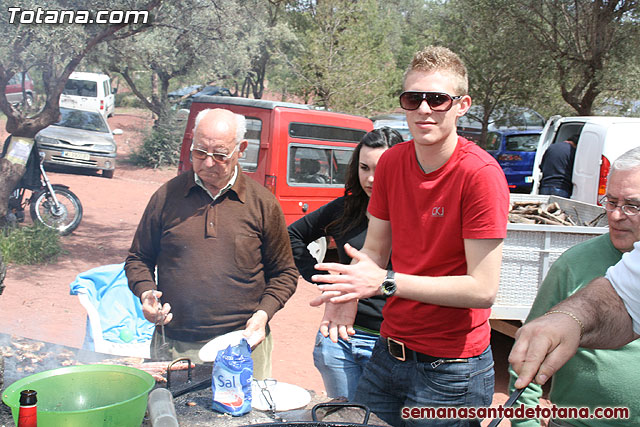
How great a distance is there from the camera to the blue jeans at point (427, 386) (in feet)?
7.44

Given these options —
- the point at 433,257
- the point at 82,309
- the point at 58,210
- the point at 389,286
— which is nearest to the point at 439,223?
the point at 433,257

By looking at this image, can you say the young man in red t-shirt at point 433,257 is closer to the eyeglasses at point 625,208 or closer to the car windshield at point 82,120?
the eyeglasses at point 625,208

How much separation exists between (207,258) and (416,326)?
1165 mm

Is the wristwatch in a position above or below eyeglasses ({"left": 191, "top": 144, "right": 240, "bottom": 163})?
below

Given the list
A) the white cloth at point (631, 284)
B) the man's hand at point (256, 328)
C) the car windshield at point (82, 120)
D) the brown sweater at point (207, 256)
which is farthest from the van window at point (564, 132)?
the car windshield at point (82, 120)

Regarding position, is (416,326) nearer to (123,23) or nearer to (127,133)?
(123,23)

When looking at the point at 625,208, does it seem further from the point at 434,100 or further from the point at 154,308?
the point at 154,308

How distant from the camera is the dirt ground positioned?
5.83m

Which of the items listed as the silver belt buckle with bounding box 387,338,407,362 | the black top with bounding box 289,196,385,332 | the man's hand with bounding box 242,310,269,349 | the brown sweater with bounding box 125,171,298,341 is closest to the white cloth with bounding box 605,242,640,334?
the silver belt buckle with bounding box 387,338,407,362

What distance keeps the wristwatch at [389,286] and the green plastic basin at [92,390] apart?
0.82 meters

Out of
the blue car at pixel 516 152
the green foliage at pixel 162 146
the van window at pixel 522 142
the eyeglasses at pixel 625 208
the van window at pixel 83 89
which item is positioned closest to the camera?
the eyeglasses at pixel 625 208

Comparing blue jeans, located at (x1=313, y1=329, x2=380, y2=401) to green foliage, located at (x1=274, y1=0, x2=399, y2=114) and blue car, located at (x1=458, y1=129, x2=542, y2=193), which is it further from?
blue car, located at (x1=458, y1=129, x2=542, y2=193)

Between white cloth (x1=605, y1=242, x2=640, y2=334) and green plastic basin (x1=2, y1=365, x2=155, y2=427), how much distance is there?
4.55 feet

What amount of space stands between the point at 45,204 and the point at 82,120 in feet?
21.1
